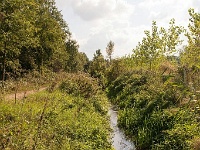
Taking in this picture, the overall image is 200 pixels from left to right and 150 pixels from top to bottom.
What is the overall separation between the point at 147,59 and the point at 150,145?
58.7 feet

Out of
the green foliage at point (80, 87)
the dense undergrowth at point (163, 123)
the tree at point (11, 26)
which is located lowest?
the dense undergrowth at point (163, 123)

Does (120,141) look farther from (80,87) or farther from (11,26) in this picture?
(11,26)

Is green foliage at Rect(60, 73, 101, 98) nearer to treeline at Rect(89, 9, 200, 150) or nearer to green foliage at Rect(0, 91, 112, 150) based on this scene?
treeline at Rect(89, 9, 200, 150)

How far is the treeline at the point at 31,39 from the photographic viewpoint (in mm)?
21625

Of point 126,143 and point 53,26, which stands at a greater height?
point 53,26

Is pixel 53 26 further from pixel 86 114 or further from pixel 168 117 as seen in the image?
pixel 168 117

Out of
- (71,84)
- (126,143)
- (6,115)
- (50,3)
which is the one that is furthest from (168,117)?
(50,3)

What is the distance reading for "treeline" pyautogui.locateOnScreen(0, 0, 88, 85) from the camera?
2162 cm

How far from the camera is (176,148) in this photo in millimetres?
9227

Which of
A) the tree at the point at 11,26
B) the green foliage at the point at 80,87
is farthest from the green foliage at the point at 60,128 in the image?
the tree at the point at 11,26

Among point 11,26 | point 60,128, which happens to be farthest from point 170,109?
point 11,26

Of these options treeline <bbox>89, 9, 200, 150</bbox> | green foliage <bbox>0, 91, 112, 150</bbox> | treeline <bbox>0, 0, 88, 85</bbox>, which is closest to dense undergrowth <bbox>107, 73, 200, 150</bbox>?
treeline <bbox>89, 9, 200, 150</bbox>

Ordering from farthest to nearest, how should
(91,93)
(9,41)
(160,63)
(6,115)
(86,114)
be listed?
(160,63)
(9,41)
(91,93)
(86,114)
(6,115)

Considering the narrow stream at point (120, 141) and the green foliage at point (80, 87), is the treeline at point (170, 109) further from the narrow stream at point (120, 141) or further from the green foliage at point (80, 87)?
the green foliage at point (80, 87)
